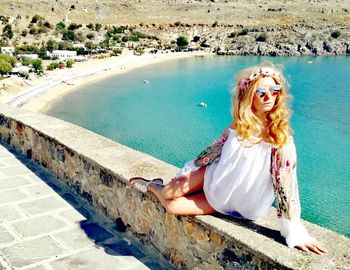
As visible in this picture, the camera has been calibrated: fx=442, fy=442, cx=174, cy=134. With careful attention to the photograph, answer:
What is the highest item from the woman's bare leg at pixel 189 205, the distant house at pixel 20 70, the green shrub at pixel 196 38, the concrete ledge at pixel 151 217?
the woman's bare leg at pixel 189 205

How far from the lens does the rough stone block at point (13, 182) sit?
5.01 m

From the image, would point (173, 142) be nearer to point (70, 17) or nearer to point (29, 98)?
point (29, 98)

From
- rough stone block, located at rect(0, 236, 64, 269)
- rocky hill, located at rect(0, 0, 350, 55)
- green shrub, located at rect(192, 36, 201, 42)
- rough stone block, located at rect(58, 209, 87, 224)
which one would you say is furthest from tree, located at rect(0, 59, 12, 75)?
green shrub, located at rect(192, 36, 201, 42)

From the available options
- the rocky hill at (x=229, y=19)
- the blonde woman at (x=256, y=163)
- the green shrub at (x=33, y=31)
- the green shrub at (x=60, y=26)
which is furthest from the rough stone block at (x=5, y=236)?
the green shrub at (x=60, y=26)

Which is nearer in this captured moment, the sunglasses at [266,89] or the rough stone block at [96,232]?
the sunglasses at [266,89]

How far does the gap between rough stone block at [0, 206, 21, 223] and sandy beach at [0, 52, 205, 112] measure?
27024mm

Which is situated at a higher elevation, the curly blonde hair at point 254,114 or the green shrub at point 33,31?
the curly blonde hair at point 254,114

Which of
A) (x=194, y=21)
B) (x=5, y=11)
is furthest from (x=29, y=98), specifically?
(x=194, y=21)

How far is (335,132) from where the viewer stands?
26688 millimetres

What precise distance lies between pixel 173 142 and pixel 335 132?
10137mm

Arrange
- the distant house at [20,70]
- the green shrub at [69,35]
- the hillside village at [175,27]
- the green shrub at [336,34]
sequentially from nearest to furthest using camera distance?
1. the distant house at [20,70]
2. the hillside village at [175,27]
3. the green shrub at [69,35]
4. the green shrub at [336,34]

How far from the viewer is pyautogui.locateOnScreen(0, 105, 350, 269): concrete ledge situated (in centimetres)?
257

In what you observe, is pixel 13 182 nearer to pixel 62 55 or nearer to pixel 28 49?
pixel 62 55

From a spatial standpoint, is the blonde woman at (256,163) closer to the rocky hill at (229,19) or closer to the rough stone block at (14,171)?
the rough stone block at (14,171)
